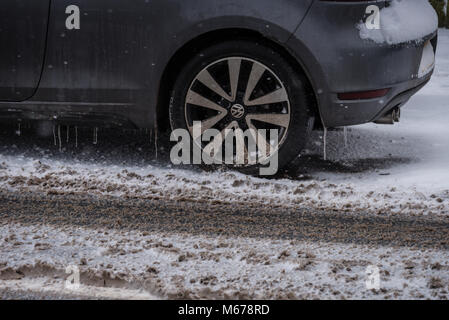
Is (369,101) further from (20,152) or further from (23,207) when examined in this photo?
(20,152)

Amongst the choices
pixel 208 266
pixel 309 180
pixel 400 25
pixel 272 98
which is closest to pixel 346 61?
pixel 400 25

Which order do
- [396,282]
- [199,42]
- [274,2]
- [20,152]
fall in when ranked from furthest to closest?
[20,152], [199,42], [274,2], [396,282]

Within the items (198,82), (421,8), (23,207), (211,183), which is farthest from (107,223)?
(421,8)

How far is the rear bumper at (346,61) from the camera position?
404 centimetres

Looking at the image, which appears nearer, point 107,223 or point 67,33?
point 107,223

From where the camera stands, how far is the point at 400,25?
4160mm

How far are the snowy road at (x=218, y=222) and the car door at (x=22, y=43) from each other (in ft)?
1.89

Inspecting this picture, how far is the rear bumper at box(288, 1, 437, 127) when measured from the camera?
404cm

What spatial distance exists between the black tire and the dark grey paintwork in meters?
0.08

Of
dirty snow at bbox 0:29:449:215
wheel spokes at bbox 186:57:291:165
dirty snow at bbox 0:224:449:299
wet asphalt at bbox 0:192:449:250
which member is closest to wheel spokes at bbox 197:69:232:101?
wheel spokes at bbox 186:57:291:165

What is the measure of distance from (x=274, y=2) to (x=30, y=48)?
5.38ft

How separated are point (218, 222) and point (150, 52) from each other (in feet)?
4.51

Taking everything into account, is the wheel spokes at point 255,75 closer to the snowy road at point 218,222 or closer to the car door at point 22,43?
the snowy road at point 218,222

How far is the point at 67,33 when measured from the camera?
4305 millimetres
